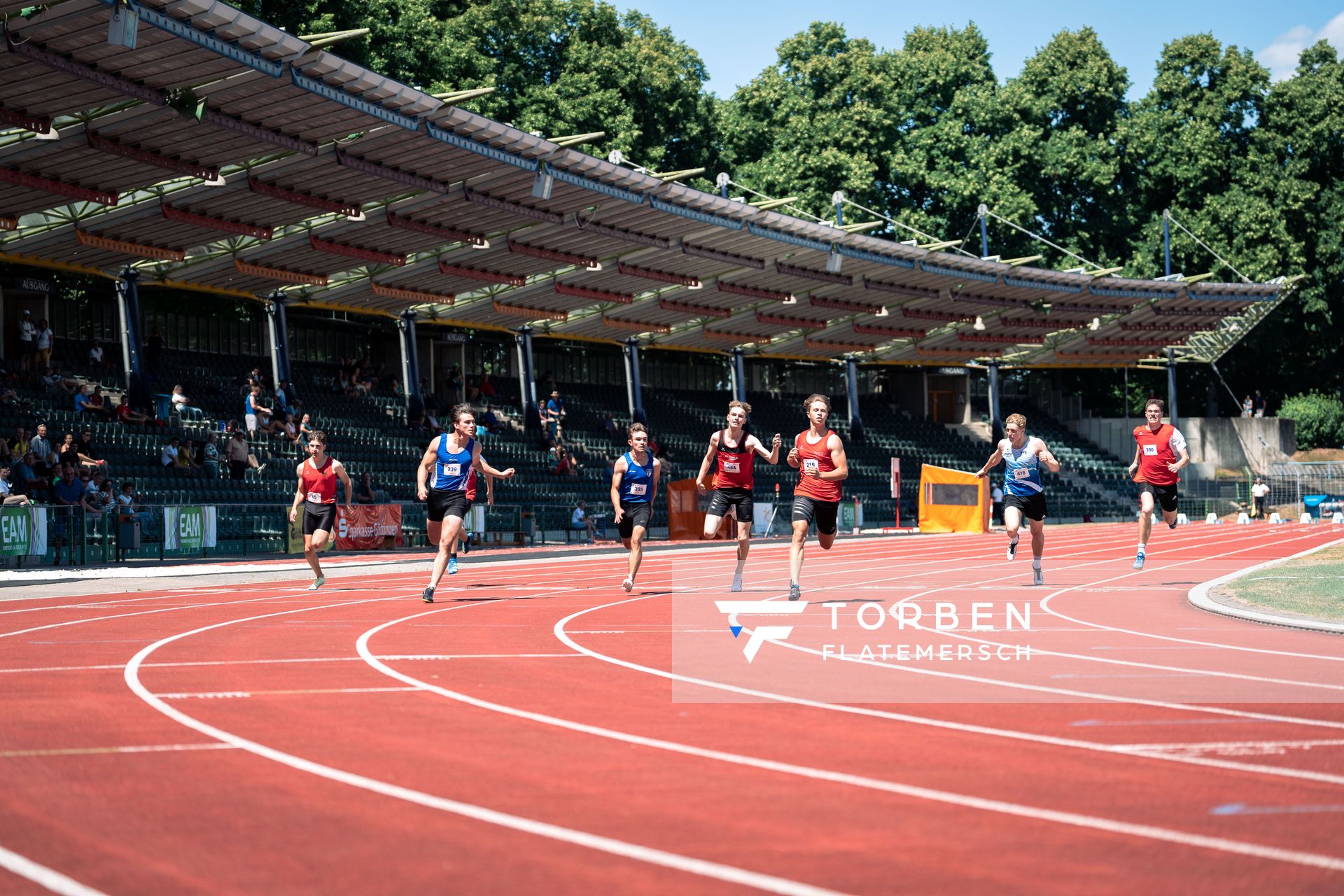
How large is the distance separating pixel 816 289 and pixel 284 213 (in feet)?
78.1

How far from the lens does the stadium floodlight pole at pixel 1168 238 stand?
64581 millimetres

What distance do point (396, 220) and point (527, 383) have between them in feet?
39.7

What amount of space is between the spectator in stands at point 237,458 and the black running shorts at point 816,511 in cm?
1976

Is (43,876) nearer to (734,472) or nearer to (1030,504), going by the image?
(734,472)

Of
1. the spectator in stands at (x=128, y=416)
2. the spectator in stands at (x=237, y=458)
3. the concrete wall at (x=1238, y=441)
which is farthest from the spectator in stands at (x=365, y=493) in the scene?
the concrete wall at (x=1238, y=441)

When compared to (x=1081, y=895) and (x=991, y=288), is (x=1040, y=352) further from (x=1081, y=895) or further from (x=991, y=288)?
(x=1081, y=895)

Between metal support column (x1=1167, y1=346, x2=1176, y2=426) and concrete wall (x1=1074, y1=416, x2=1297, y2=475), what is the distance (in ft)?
3.59

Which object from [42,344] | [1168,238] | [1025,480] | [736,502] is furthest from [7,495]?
[1168,238]

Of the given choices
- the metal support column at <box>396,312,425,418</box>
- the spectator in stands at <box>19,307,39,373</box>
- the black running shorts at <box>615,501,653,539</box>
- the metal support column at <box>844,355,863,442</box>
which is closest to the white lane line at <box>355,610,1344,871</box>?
the black running shorts at <box>615,501,653,539</box>

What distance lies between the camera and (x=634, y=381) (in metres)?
53.0

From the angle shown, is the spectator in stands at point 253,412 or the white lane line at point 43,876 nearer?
the white lane line at point 43,876

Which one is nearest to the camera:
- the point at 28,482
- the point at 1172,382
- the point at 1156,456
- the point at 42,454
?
the point at 1156,456

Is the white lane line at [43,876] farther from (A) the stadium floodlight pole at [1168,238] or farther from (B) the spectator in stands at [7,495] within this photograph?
(A) the stadium floodlight pole at [1168,238]

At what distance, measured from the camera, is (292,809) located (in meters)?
5.68
